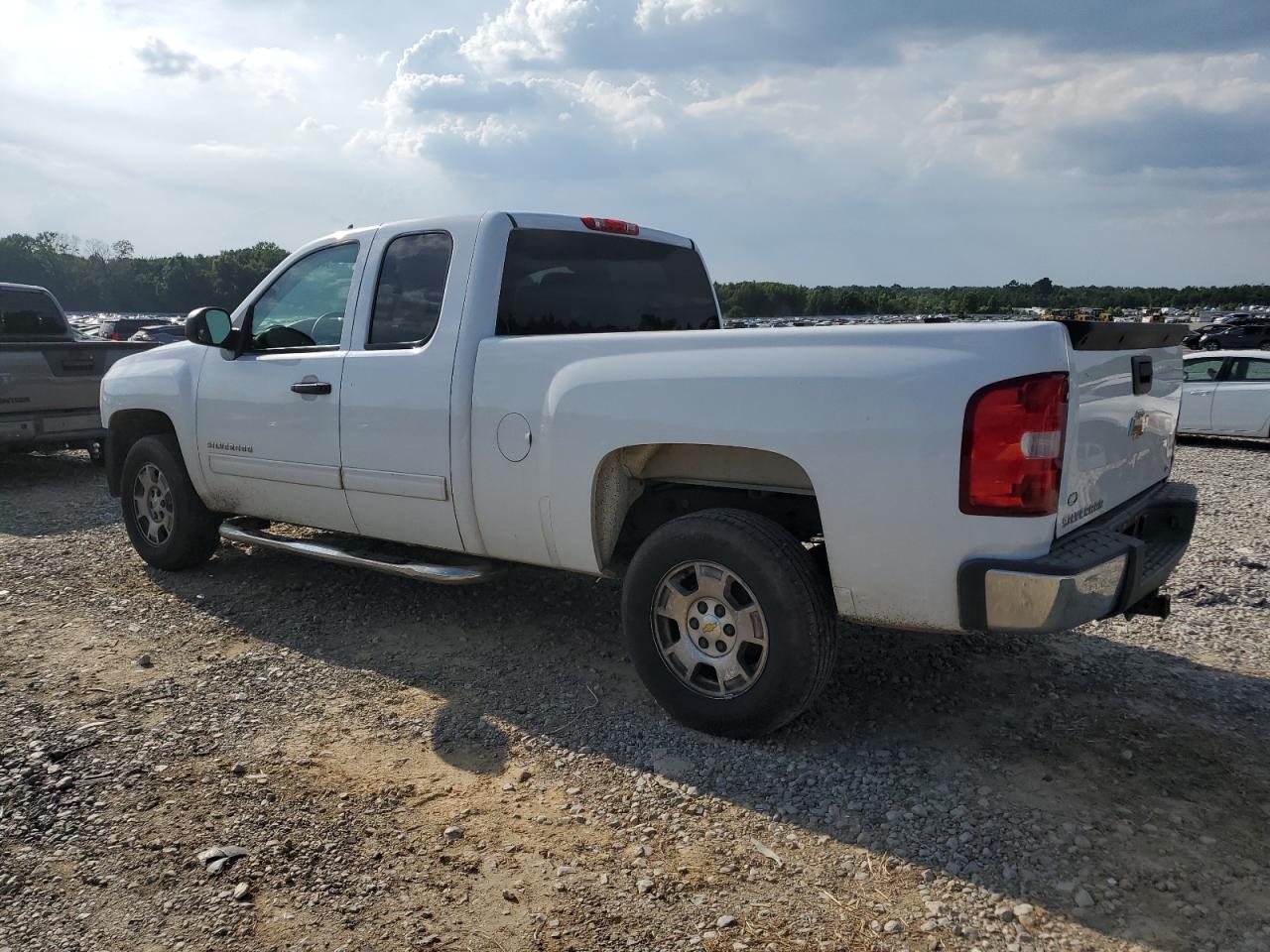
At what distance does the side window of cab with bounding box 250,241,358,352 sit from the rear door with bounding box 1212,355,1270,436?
44.9ft

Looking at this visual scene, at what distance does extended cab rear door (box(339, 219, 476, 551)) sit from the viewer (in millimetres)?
4387

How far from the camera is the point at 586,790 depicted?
341cm

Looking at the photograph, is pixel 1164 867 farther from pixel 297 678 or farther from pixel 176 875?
pixel 297 678

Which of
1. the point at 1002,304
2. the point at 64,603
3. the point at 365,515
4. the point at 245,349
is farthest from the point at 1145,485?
the point at 64,603

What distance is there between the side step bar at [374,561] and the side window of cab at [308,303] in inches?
42.3

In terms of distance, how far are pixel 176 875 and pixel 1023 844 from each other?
262 centimetres

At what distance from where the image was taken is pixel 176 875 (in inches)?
114

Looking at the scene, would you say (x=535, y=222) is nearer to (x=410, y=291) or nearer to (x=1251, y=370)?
(x=410, y=291)

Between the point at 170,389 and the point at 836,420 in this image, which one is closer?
the point at 836,420

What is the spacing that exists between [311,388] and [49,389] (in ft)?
20.4

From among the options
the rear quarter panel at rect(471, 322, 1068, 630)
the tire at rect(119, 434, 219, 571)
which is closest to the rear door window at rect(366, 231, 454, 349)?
the rear quarter panel at rect(471, 322, 1068, 630)

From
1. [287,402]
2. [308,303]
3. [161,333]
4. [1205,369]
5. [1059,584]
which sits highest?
[308,303]

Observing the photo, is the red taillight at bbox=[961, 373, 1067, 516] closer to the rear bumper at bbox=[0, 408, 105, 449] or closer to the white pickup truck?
the white pickup truck

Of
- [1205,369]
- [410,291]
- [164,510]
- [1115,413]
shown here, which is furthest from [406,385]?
[1205,369]
